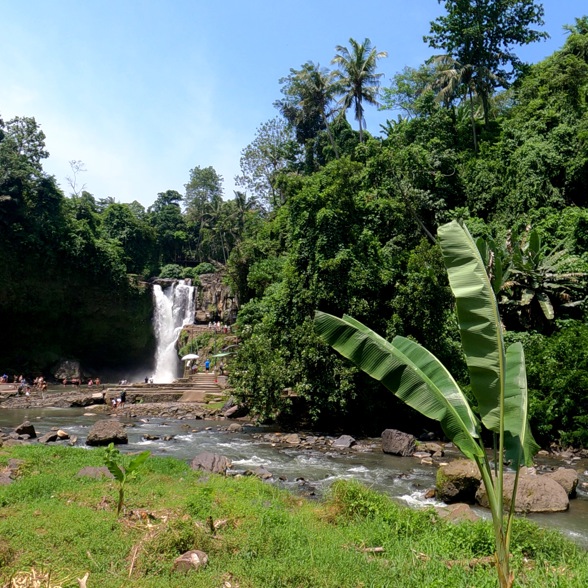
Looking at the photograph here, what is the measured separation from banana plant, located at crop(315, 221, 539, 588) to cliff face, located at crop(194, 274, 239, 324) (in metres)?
41.7

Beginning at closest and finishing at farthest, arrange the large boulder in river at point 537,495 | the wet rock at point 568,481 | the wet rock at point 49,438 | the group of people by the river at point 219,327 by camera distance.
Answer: the large boulder in river at point 537,495 → the wet rock at point 568,481 → the wet rock at point 49,438 → the group of people by the river at point 219,327

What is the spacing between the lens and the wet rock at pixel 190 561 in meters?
5.83

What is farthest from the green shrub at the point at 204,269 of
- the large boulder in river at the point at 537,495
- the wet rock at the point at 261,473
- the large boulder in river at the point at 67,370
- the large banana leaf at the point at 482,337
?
the large banana leaf at the point at 482,337

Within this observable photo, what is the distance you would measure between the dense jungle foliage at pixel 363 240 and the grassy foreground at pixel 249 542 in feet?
11.3

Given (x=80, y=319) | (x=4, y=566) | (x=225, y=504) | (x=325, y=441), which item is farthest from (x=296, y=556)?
(x=80, y=319)

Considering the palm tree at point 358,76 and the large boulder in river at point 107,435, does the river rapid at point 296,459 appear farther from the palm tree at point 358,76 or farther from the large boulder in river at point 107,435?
the palm tree at point 358,76

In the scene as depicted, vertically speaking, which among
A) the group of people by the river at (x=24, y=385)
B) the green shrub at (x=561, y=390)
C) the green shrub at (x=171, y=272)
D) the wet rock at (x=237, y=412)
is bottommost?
the group of people by the river at (x=24, y=385)

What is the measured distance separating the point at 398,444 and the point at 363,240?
8134mm

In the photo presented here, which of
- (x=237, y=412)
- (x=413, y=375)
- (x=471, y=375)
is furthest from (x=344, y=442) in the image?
(x=471, y=375)

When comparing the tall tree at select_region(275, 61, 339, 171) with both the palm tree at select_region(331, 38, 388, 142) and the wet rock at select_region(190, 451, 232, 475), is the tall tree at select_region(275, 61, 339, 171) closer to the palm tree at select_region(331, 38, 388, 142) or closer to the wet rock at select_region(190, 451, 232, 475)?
the palm tree at select_region(331, 38, 388, 142)

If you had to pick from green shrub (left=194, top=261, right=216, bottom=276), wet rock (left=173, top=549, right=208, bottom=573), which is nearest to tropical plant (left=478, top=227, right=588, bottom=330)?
wet rock (left=173, top=549, right=208, bottom=573)

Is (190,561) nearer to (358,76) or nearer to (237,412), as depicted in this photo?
(237,412)

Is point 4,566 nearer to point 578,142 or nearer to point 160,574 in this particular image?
point 160,574

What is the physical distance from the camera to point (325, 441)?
18.0m
